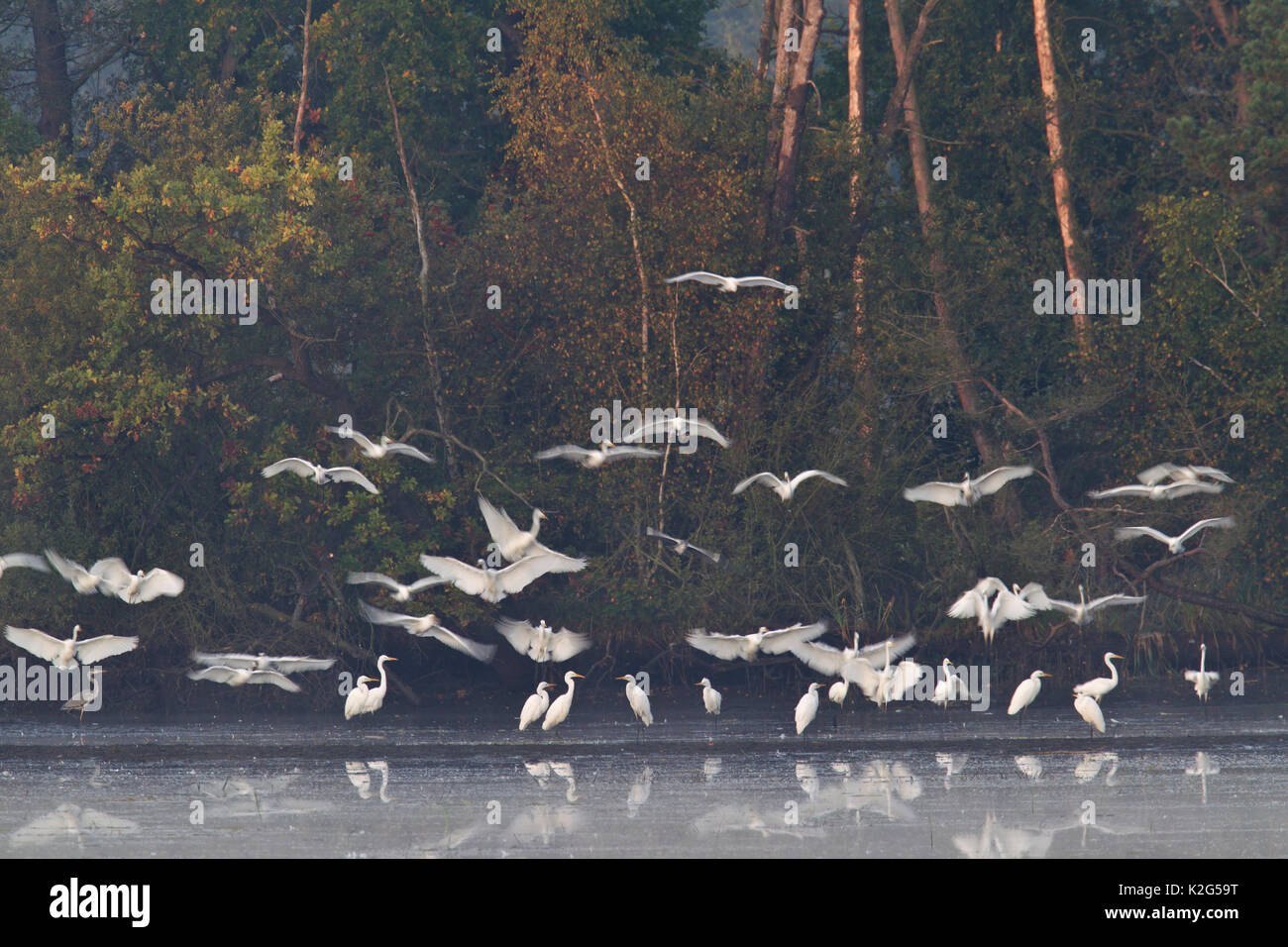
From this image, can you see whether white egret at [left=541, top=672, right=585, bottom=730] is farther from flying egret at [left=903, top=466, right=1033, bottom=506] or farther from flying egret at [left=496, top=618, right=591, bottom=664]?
flying egret at [left=903, top=466, right=1033, bottom=506]

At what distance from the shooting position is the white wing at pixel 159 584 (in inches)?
916

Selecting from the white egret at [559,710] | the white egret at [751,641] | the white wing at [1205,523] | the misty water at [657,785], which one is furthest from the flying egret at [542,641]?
the white wing at [1205,523]

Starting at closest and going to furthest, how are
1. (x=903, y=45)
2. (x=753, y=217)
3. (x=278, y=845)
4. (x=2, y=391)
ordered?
(x=278, y=845) < (x=2, y=391) < (x=753, y=217) < (x=903, y=45)

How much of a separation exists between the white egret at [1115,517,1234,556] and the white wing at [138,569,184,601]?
12244 millimetres

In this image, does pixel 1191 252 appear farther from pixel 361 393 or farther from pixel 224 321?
pixel 224 321

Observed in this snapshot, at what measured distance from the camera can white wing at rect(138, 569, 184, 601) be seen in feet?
76.3

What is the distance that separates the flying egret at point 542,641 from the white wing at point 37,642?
224 inches

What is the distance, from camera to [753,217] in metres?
28.2

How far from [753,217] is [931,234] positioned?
3.34 m

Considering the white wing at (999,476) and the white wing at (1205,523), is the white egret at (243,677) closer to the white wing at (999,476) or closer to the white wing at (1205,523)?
the white wing at (999,476)

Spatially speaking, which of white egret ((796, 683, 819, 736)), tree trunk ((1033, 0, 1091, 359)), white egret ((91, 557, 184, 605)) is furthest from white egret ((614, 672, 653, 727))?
tree trunk ((1033, 0, 1091, 359))
